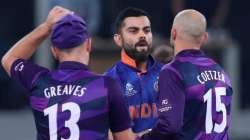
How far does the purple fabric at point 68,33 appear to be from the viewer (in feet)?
18.6

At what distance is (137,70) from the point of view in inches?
274

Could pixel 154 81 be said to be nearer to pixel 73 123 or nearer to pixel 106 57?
pixel 73 123

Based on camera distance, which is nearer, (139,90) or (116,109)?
(116,109)

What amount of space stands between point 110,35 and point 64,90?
26.1 ft

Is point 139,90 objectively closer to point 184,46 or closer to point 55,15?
point 184,46

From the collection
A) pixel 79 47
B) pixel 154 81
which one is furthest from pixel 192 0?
pixel 79 47

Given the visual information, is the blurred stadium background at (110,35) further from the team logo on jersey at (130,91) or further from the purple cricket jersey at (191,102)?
the purple cricket jersey at (191,102)

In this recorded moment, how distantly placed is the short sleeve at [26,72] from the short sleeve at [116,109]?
1.23ft

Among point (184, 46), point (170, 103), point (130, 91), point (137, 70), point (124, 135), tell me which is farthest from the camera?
point (137, 70)

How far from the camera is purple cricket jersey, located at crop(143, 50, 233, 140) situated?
20.3 feet

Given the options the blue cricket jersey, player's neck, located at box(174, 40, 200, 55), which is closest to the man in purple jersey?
player's neck, located at box(174, 40, 200, 55)

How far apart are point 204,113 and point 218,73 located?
0.30 meters

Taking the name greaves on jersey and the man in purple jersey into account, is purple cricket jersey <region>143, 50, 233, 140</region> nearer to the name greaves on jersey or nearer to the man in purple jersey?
the man in purple jersey

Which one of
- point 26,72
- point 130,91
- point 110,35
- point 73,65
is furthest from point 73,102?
point 110,35
